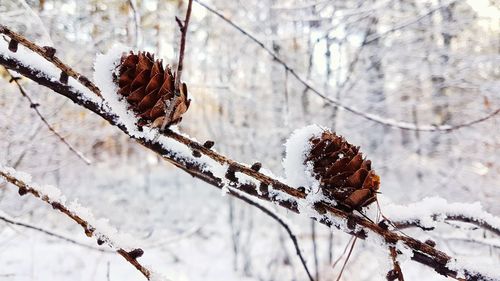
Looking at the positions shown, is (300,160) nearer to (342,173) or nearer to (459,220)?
(342,173)

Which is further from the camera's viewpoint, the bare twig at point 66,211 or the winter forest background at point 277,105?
the winter forest background at point 277,105

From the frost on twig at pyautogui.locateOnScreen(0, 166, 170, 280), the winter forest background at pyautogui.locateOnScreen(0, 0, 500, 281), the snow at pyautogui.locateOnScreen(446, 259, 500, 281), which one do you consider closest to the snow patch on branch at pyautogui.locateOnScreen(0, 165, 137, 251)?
the frost on twig at pyautogui.locateOnScreen(0, 166, 170, 280)

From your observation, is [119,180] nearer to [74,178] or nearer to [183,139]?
[74,178]

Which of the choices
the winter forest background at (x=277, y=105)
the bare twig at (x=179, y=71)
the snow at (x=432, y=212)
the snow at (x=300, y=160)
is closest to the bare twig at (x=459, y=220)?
the snow at (x=432, y=212)

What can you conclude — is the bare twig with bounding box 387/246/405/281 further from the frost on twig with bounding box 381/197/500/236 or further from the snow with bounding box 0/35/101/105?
the snow with bounding box 0/35/101/105

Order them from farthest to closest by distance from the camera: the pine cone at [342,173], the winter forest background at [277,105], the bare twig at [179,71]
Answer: the winter forest background at [277,105] < the pine cone at [342,173] < the bare twig at [179,71]

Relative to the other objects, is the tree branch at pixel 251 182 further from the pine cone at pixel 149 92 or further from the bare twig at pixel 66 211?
the bare twig at pixel 66 211
